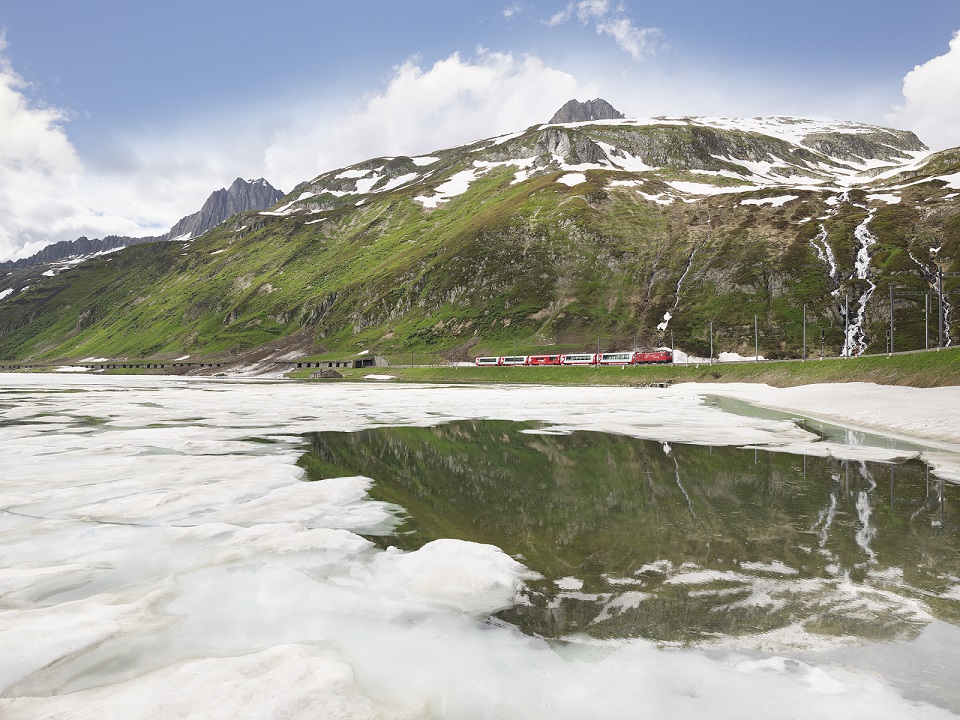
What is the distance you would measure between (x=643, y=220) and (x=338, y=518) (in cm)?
17822

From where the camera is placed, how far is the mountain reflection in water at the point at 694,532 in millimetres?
8547

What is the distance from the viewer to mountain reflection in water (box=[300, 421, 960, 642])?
8.55 m

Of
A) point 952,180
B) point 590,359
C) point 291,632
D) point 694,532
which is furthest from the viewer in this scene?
point 952,180

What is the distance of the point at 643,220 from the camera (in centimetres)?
17538

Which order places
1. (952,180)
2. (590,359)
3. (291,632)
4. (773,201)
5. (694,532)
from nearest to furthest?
(291,632), (694,532), (590,359), (952,180), (773,201)

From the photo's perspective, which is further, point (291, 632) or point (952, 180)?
point (952, 180)

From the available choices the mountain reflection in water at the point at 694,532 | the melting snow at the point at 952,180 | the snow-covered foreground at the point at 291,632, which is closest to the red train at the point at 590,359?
Result: the mountain reflection in water at the point at 694,532

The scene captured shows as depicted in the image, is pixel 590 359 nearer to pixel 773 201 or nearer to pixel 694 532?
pixel 773 201

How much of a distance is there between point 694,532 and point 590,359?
112m

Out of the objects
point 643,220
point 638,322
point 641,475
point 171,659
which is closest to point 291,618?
point 171,659

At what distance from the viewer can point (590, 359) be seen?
12331cm

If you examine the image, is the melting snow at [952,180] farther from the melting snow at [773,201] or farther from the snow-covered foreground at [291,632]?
the snow-covered foreground at [291,632]

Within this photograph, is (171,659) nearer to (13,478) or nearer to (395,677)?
(395,677)

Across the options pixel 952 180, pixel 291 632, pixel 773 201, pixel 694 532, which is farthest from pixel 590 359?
pixel 952 180
